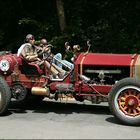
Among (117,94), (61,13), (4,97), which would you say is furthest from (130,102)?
(61,13)

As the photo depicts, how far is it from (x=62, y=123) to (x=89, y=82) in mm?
1163

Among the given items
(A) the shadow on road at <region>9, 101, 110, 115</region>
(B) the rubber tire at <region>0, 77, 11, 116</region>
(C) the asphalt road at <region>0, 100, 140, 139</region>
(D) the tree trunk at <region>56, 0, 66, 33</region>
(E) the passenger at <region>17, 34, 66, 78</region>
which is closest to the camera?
(C) the asphalt road at <region>0, 100, 140, 139</region>

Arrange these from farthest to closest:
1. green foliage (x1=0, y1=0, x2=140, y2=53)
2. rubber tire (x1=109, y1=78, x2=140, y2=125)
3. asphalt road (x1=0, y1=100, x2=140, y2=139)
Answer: green foliage (x1=0, y1=0, x2=140, y2=53) → rubber tire (x1=109, y1=78, x2=140, y2=125) → asphalt road (x1=0, y1=100, x2=140, y2=139)

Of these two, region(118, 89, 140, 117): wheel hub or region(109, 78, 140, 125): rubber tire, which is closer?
region(109, 78, 140, 125): rubber tire

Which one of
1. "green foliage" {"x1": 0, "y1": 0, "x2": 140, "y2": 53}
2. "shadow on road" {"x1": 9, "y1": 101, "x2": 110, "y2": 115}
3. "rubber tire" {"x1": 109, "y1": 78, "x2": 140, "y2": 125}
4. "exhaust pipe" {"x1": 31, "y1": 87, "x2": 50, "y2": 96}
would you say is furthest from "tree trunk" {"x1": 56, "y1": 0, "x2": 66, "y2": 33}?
"rubber tire" {"x1": 109, "y1": 78, "x2": 140, "y2": 125}

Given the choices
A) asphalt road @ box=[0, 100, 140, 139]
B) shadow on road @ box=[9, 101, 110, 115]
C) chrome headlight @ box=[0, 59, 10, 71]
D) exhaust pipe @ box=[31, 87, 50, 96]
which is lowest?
asphalt road @ box=[0, 100, 140, 139]

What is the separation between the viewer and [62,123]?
9859mm

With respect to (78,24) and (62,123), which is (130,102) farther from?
(78,24)

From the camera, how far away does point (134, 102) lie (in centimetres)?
975

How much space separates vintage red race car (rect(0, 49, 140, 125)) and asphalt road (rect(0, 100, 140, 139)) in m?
0.37

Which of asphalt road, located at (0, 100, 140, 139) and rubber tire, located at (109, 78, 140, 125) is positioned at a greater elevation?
rubber tire, located at (109, 78, 140, 125)

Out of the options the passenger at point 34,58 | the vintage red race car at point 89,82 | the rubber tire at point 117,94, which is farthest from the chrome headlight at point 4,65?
the rubber tire at point 117,94

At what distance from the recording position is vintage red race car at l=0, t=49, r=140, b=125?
975cm

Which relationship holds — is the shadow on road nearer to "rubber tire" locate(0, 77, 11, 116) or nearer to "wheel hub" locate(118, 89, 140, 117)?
"rubber tire" locate(0, 77, 11, 116)
